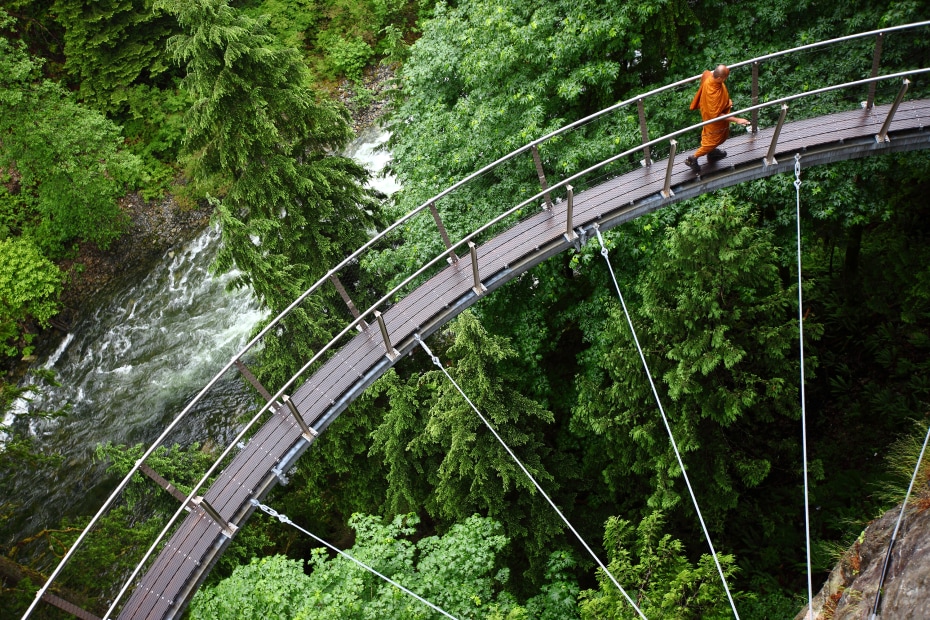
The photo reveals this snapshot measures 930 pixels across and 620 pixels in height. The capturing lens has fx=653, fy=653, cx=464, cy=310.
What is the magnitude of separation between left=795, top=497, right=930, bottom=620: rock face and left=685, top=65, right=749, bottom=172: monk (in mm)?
5245

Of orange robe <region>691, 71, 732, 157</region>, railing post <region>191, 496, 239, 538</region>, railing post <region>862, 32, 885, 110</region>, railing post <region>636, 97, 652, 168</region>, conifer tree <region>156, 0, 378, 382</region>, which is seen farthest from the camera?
conifer tree <region>156, 0, 378, 382</region>

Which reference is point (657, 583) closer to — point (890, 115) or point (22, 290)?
point (890, 115)

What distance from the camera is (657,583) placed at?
9023mm

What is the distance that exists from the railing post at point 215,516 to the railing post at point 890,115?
10.7 m

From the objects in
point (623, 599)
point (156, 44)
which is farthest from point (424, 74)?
point (156, 44)

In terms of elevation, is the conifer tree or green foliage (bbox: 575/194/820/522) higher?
the conifer tree

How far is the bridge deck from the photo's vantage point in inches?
361

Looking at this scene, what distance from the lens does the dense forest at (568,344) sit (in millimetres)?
9359

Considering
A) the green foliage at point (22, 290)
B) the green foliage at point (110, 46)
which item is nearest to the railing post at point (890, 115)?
the green foliage at point (22, 290)

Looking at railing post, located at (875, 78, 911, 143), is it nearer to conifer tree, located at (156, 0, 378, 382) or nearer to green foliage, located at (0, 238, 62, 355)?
conifer tree, located at (156, 0, 378, 382)

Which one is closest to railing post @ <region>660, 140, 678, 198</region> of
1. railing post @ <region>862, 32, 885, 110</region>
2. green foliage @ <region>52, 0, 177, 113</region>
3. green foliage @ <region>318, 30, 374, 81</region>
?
railing post @ <region>862, 32, 885, 110</region>

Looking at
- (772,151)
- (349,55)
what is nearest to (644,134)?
(772,151)

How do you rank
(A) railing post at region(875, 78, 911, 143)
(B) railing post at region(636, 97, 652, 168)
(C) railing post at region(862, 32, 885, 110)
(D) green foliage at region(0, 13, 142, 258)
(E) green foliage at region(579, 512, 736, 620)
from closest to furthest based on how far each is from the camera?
(E) green foliage at region(579, 512, 736, 620), (A) railing post at region(875, 78, 911, 143), (C) railing post at region(862, 32, 885, 110), (B) railing post at region(636, 97, 652, 168), (D) green foliage at region(0, 13, 142, 258)

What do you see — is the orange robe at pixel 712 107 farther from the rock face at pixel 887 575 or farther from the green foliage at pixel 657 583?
the green foliage at pixel 657 583
